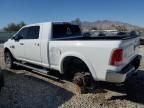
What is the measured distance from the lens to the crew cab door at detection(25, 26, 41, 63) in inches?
276

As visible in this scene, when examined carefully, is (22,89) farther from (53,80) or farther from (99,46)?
(99,46)

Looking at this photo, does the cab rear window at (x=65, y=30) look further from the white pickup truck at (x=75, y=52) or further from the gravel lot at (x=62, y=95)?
the gravel lot at (x=62, y=95)

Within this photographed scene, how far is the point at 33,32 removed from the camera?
7.48 meters

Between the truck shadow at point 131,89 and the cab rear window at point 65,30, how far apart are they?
2.03 m

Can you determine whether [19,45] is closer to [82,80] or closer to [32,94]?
[32,94]

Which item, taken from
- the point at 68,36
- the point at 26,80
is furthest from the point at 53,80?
the point at 68,36

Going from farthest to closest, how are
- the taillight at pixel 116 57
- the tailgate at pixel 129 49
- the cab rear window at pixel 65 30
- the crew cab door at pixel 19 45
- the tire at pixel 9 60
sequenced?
the tire at pixel 9 60
the crew cab door at pixel 19 45
the cab rear window at pixel 65 30
the tailgate at pixel 129 49
the taillight at pixel 116 57

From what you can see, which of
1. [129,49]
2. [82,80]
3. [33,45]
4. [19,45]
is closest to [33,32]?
[33,45]

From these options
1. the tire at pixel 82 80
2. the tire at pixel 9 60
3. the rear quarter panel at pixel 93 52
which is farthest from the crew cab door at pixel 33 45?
the tire at pixel 82 80

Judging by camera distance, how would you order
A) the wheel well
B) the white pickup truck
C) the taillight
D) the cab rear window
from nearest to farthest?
the taillight, the white pickup truck, the wheel well, the cab rear window

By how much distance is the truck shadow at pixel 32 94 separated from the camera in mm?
5298

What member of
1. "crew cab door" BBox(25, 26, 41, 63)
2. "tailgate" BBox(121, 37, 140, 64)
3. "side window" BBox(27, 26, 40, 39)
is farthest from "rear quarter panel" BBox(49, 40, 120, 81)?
"side window" BBox(27, 26, 40, 39)

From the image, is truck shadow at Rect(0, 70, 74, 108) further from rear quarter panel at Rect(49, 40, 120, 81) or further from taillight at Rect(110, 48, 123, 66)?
taillight at Rect(110, 48, 123, 66)

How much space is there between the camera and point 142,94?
19.1ft
